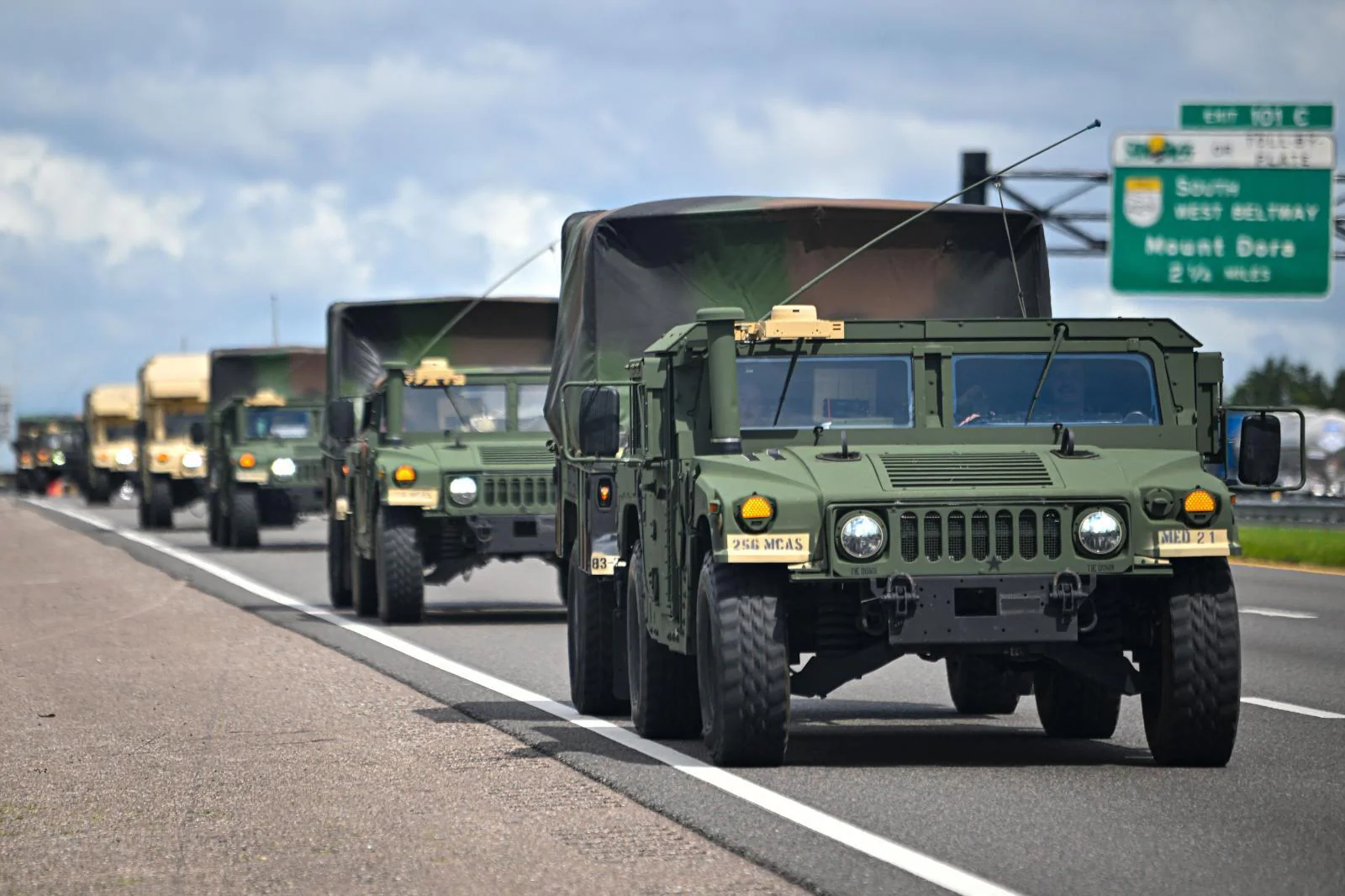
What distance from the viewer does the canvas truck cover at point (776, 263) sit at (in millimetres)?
13945

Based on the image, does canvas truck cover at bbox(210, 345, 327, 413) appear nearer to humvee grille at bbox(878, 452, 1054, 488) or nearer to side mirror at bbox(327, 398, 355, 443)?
side mirror at bbox(327, 398, 355, 443)

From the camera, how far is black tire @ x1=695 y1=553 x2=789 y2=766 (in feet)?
31.0

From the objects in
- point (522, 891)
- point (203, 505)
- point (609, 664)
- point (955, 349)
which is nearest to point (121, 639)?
point (609, 664)

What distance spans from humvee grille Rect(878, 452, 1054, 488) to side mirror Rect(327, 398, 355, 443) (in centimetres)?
1110

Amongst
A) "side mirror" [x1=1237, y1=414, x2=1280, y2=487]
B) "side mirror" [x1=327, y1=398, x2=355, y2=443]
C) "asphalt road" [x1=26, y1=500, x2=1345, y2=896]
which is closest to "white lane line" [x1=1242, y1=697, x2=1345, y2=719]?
"asphalt road" [x1=26, y1=500, x2=1345, y2=896]

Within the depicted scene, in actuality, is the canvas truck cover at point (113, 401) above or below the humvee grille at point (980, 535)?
above

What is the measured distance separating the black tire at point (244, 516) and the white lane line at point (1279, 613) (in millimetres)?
16054

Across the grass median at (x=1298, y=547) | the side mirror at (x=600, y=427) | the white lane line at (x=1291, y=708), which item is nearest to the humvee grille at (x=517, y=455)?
the white lane line at (x=1291, y=708)

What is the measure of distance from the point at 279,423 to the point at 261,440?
2.52 feet

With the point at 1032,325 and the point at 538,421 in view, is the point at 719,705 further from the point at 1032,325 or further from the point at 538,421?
the point at 538,421

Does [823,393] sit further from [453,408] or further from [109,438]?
[109,438]

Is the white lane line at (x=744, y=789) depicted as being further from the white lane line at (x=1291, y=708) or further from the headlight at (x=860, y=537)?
the white lane line at (x=1291, y=708)

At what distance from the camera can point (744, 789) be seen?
9203 mm

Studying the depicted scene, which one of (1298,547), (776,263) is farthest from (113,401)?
(776,263)
